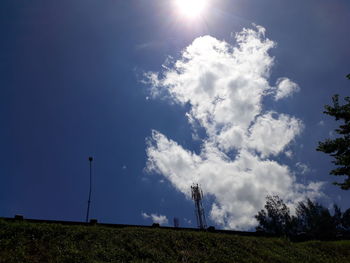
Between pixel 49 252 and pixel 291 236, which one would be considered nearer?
pixel 49 252

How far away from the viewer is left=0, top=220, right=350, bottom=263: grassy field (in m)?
11.2

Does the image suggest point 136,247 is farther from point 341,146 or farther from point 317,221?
point 317,221

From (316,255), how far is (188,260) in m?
9.38

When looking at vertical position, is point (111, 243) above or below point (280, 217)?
below

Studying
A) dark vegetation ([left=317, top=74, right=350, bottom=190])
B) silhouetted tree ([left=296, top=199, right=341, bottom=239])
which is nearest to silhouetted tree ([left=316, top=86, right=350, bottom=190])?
dark vegetation ([left=317, top=74, right=350, bottom=190])

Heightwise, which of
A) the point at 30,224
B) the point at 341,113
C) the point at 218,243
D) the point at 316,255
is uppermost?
the point at 341,113

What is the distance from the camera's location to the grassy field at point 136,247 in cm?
1118

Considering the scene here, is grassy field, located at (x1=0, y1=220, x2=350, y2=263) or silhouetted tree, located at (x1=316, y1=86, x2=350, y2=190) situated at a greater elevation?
silhouetted tree, located at (x1=316, y1=86, x2=350, y2=190)

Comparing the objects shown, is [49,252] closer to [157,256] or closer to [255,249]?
[157,256]

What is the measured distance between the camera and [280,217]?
5509 cm

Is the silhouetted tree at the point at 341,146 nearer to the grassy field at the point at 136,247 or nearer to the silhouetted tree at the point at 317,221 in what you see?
the grassy field at the point at 136,247

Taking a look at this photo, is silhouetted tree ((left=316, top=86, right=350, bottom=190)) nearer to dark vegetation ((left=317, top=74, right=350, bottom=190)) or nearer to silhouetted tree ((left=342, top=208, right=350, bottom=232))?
dark vegetation ((left=317, top=74, right=350, bottom=190))

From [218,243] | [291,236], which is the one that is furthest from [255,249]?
[291,236]

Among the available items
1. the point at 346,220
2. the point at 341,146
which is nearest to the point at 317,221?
the point at 346,220
